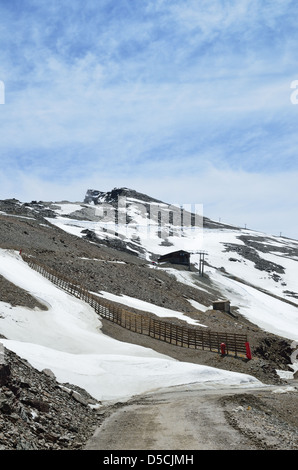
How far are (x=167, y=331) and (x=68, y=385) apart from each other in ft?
62.3

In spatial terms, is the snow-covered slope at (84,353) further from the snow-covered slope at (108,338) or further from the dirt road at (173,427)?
the dirt road at (173,427)

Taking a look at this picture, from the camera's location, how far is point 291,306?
257 ft

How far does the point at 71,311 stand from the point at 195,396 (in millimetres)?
20349

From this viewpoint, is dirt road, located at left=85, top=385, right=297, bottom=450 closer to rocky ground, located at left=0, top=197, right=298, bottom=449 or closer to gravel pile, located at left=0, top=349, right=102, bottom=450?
rocky ground, located at left=0, top=197, right=298, bottom=449

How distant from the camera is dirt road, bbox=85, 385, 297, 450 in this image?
1057 cm

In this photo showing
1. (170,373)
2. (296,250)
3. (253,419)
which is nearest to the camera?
(253,419)

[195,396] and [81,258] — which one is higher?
[81,258]

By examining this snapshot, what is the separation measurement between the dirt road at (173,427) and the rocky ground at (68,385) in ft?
1.78

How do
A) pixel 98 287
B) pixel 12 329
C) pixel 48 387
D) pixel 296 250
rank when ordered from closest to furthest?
1. pixel 48 387
2. pixel 12 329
3. pixel 98 287
4. pixel 296 250

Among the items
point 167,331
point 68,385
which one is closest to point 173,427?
point 68,385

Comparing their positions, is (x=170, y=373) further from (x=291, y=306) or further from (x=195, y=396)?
(x=291, y=306)

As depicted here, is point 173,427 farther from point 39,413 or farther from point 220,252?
point 220,252

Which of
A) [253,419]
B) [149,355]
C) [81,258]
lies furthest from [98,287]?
[253,419]

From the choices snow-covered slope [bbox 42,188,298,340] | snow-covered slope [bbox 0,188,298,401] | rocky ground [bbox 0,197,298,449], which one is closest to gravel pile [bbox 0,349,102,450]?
rocky ground [bbox 0,197,298,449]
